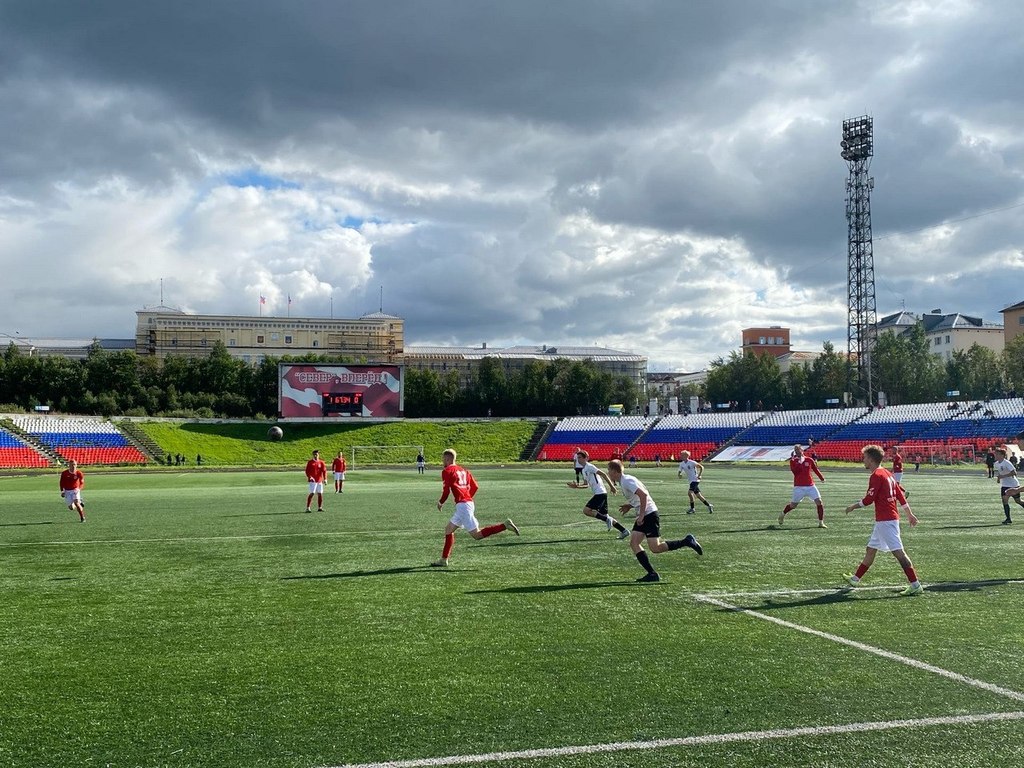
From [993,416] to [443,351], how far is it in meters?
120

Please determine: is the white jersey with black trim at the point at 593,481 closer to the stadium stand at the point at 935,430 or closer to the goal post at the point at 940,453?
the goal post at the point at 940,453

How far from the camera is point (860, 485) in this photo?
39.1 m

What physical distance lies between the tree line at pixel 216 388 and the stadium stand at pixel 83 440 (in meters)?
10.9

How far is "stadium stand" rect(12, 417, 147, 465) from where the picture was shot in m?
72.6

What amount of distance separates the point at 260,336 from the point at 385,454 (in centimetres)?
6827

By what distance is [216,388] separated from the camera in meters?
107

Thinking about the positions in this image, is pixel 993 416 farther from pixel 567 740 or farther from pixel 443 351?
pixel 443 351

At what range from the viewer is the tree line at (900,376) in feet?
317

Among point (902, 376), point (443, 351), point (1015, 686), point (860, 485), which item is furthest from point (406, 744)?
point (443, 351)

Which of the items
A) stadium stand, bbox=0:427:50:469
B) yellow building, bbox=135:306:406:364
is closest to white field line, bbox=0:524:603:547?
stadium stand, bbox=0:427:50:469

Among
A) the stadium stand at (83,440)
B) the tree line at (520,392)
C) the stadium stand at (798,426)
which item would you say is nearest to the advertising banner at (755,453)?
the stadium stand at (798,426)

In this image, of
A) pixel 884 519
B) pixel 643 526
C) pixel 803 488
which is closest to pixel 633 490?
pixel 643 526

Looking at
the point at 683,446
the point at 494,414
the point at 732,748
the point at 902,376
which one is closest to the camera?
the point at 732,748

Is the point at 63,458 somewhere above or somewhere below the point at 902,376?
below
